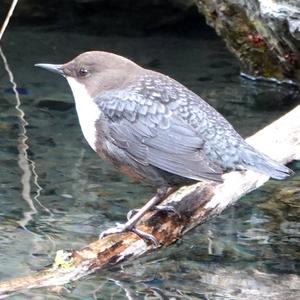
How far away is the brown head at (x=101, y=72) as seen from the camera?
168 inches

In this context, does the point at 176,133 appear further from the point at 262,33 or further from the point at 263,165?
the point at 262,33

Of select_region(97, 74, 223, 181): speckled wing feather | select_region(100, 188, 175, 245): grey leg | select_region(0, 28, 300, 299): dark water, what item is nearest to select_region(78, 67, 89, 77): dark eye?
select_region(97, 74, 223, 181): speckled wing feather

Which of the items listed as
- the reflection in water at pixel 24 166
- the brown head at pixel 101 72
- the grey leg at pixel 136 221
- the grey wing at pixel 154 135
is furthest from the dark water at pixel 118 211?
the brown head at pixel 101 72

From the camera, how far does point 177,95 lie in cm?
410

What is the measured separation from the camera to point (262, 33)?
7.33 meters

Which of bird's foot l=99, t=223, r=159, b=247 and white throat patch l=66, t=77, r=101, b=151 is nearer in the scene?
bird's foot l=99, t=223, r=159, b=247

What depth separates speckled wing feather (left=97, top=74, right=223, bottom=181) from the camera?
393 centimetres

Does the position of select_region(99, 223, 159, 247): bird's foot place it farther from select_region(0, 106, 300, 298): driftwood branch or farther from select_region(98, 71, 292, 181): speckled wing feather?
select_region(98, 71, 292, 181): speckled wing feather

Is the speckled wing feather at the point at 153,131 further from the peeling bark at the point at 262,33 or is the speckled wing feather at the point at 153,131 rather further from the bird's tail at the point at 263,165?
the peeling bark at the point at 262,33

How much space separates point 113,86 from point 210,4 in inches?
147

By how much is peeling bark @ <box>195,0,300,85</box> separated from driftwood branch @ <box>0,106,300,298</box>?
205 cm

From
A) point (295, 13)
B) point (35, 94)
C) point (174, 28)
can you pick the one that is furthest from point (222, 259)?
point (174, 28)

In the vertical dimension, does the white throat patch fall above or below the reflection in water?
above

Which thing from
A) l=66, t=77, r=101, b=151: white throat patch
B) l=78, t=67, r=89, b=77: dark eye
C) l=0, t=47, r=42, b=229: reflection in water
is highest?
l=78, t=67, r=89, b=77: dark eye
